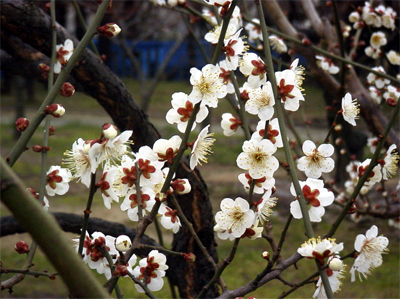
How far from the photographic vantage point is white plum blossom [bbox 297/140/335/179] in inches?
44.9

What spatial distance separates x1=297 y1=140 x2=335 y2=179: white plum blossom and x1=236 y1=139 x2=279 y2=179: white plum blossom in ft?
0.37

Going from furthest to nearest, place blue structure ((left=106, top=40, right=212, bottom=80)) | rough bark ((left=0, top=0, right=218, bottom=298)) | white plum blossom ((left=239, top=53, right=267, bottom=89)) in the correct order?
blue structure ((left=106, top=40, right=212, bottom=80)) < rough bark ((left=0, top=0, right=218, bottom=298)) < white plum blossom ((left=239, top=53, right=267, bottom=89))

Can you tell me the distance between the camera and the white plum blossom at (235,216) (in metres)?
1.07

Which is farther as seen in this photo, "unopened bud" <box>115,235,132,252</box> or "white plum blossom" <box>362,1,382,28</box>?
"white plum blossom" <box>362,1,382,28</box>

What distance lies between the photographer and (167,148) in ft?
3.41

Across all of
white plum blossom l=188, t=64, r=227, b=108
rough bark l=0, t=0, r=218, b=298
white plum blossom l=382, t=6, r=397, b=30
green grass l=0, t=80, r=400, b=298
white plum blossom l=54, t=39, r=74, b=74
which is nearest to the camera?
white plum blossom l=188, t=64, r=227, b=108

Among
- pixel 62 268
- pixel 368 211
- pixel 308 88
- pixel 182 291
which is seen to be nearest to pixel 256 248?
pixel 368 211

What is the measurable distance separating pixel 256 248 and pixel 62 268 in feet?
13.7

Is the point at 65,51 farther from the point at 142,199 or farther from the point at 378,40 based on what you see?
the point at 378,40

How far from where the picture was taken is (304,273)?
4059 millimetres

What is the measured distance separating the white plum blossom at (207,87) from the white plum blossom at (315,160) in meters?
0.26

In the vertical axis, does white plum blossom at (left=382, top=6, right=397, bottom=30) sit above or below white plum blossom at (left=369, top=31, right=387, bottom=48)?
above

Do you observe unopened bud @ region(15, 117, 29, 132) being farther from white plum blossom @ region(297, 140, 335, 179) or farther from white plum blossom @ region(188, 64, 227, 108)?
white plum blossom @ region(297, 140, 335, 179)

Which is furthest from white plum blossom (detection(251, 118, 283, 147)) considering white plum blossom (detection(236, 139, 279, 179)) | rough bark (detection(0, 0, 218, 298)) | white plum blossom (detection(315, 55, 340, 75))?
white plum blossom (detection(315, 55, 340, 75))
